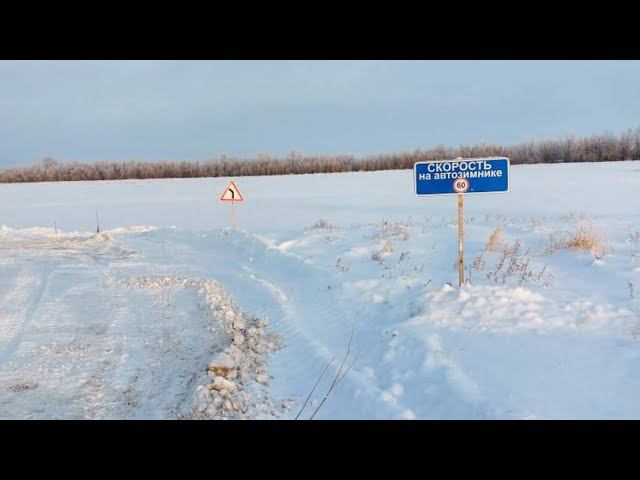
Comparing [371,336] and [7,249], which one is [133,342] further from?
[7,249]

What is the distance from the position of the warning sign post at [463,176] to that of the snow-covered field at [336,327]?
4.87 feet

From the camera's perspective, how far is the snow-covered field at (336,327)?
428 centimetres

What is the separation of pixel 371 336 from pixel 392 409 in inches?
73.4

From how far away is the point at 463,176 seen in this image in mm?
6312

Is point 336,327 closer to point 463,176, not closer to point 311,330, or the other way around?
point 311,330

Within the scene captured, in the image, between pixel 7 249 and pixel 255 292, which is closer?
pixel 255 292

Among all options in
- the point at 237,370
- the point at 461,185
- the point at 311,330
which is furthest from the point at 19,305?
the point at 461,185

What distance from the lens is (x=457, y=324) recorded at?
220 inches

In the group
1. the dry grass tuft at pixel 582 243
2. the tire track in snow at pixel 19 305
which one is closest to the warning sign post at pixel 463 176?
the dry grass tuft at pixel 582 243

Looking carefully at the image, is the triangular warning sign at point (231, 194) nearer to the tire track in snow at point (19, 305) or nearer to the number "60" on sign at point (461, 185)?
the tire track in snow at point (19, 305)

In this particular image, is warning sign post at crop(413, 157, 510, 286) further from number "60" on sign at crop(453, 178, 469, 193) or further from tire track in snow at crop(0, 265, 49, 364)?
tire track in snow at crop(0, 265, 49, 364)
